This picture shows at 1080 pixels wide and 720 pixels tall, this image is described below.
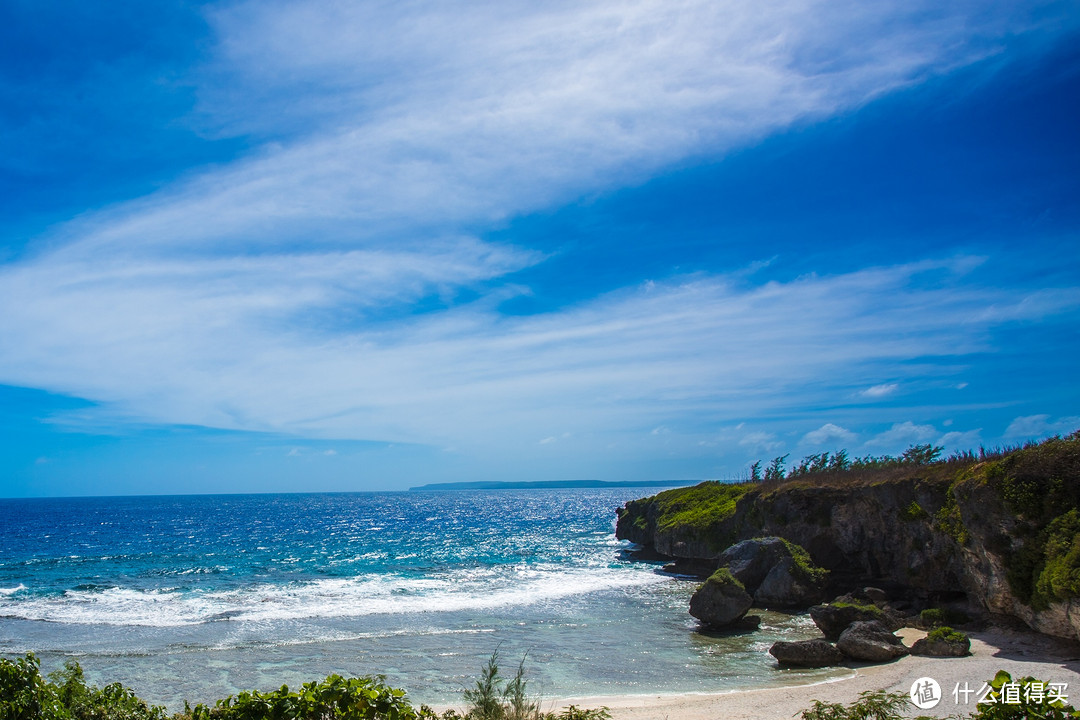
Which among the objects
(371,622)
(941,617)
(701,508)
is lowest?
(371,622)

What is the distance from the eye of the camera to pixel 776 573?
30.6 meters

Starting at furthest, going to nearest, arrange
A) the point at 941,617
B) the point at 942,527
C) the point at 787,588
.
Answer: the point at 787,588
the point at 942,527
the point at 941,617

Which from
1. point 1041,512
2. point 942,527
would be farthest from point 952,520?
point 1041,512

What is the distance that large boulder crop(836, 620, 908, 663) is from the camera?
802 inches

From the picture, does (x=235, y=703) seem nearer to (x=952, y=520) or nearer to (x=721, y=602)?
(x=721, y=602)

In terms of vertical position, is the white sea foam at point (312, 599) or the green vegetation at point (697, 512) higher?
the green vegetation at point (697, 512)

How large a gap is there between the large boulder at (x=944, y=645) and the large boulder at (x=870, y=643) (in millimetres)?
585

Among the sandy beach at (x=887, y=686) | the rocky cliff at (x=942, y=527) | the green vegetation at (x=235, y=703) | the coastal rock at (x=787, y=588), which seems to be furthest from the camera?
the coastal rock at (x=787, y=588)

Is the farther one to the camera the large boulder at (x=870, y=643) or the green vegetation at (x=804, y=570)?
the green vegetation at (x=804, y=570)

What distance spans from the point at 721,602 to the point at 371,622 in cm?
1577

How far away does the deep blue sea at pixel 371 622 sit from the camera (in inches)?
808

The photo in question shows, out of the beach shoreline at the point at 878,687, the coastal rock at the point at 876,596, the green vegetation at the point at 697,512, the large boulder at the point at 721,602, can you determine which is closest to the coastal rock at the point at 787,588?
the coastal rock at the point at 876,596

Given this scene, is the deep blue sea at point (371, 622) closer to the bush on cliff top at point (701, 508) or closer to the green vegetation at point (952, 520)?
the bush on cliff top at point (701, 508)

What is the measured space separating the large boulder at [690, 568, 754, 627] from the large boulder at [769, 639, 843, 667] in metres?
5.00
